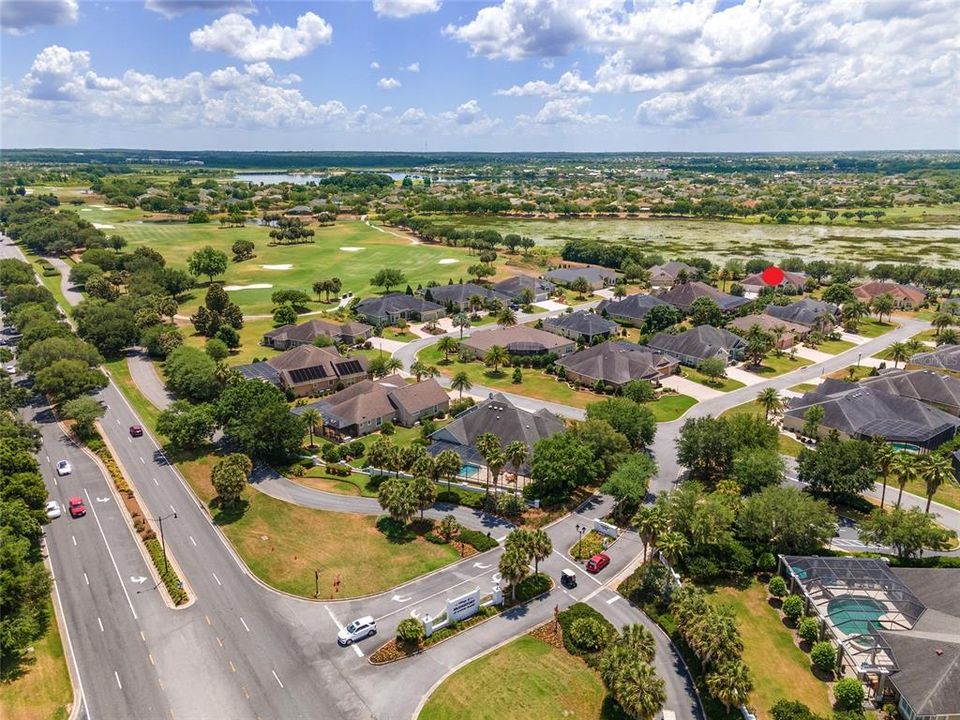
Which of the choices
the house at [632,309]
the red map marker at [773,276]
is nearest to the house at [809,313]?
the red map marker at [773,276]

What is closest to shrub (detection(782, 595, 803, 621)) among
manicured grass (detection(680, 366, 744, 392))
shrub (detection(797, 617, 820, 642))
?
shrub (detection(797, 617, 820, 642))

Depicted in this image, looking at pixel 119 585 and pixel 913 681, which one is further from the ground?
pixel 913 681

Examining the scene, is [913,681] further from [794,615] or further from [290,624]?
[290,624]

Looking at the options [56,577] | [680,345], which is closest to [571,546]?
[56,577]

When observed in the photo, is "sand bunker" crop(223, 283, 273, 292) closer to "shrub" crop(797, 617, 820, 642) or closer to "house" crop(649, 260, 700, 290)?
"house" crop(649, 260, 700, 290)

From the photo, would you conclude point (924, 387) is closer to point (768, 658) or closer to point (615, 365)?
point (615, 365)

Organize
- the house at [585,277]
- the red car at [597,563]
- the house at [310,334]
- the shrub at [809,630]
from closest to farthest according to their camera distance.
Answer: the shrub at [809,630] < the red car at [597,563] < the house at [310,334] < the house at [585,277]

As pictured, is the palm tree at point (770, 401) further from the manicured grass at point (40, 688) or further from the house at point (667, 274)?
the house at point (667, 274)
